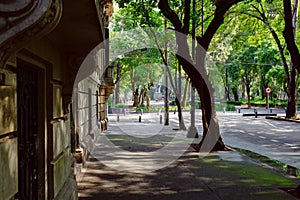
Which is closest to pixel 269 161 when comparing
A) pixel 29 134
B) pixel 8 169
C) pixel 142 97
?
pixel 29 134

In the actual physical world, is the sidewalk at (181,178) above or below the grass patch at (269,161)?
above

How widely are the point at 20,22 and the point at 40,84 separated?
2.54m

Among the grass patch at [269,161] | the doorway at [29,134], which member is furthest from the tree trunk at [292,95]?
the doorway at [29,134]

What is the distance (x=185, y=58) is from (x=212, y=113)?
7.83ft

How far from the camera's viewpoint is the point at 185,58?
14.0 m

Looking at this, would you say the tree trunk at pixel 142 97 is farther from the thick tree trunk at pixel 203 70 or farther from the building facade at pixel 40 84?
the building facade at pixel 40 84

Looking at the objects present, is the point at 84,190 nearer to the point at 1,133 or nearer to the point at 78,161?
the point at 78,161

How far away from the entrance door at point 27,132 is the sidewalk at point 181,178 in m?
2.82

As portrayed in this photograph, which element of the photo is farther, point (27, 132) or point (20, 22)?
point (27, 132)

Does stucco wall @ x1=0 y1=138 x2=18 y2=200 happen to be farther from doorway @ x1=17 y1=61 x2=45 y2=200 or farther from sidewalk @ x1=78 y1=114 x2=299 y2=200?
sidewalk @ x1=78 y1=114 x2=299 y2=200

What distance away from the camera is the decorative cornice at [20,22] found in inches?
87.9

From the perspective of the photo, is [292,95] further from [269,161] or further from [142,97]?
[142,97]


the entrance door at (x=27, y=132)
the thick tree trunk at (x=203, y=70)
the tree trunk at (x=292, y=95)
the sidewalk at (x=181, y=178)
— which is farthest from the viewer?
the tree trunk at (x=292, y=95)

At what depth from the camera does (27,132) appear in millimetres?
4195
